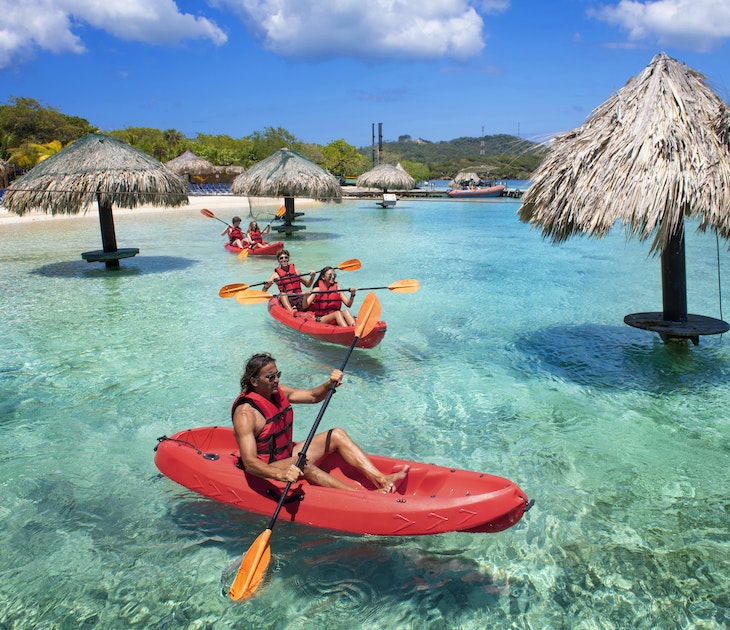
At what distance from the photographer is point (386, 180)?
29719 mm

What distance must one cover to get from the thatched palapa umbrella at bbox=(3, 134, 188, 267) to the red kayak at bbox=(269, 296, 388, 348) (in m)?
5.47

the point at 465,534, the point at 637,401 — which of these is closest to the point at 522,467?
the point at 465,534

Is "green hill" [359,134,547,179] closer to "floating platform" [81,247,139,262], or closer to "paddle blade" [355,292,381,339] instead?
"paddle blade" [355,292,381,339]

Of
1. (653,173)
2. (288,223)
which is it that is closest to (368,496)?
(653,173)

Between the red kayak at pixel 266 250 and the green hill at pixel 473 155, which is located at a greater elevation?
Result: the green hill at pixel 473 155

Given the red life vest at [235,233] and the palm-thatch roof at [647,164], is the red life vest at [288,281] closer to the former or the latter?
the palm-thatch roof at [647,164]

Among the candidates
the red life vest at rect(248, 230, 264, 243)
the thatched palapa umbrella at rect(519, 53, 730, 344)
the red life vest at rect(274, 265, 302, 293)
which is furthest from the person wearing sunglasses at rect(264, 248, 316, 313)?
the red life vest at rect(248, 230, 264, 243)

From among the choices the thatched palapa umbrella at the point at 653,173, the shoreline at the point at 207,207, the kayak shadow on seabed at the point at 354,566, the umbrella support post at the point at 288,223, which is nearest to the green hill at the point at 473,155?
the thatched palapa umbrella at the point at 653,173

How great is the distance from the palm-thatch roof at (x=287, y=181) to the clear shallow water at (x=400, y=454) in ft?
23.7

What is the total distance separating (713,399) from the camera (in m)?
5.35

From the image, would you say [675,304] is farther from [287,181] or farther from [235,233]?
[287,181]

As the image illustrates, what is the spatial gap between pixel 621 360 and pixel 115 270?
9.67 metres

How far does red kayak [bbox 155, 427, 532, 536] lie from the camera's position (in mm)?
3039

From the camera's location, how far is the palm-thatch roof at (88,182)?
11.0m
